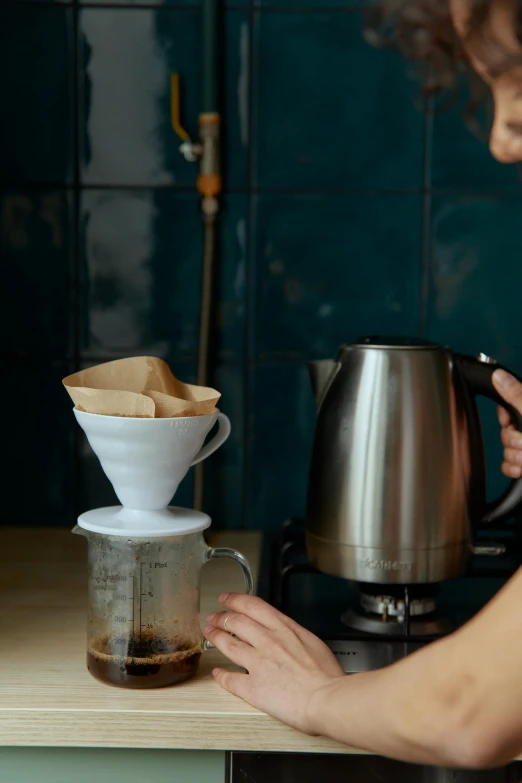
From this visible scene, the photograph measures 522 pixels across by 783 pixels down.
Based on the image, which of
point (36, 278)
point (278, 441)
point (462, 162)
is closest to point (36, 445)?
point (36, 278)

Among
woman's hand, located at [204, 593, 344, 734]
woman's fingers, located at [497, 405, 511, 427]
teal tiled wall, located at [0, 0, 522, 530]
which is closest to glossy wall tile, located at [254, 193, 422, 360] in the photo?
teal tiled wall, located at [0, 0, 522, 530]

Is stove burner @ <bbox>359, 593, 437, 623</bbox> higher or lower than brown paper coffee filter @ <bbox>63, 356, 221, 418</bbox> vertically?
lower

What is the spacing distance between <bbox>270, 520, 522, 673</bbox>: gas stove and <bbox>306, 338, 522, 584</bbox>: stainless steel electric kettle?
5 cm

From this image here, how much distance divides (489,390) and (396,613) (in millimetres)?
242

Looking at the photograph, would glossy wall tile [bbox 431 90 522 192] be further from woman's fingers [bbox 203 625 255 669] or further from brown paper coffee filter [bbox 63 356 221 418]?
woman's fingers [bbox 203 625 255 669]

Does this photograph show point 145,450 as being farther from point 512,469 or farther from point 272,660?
point 512,469

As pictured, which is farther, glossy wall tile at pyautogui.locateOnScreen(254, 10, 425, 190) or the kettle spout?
glossy wall tile at pyautogui.locateOnScreen(254, 10, 425, 190)

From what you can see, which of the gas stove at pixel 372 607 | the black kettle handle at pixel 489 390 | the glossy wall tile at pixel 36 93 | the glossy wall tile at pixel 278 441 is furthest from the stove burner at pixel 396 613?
the glossy wall tile at pixel 36 93

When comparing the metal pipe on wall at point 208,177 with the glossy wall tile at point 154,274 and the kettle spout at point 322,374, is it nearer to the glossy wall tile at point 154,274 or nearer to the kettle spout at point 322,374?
the glossy wall tile at point 154,274

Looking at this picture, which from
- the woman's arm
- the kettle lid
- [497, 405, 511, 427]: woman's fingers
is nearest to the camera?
the woman's arm

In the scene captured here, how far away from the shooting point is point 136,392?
0.81 metres

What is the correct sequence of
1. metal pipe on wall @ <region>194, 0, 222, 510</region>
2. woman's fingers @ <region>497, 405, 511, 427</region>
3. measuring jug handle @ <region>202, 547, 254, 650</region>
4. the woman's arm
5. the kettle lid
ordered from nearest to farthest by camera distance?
1. the woman's arm
2. measuring jug handle @ <region>202, 547, 254, 650</region>
3. the kettle lid
4. woman's fingers @ <region>497, 405, 511, 427</region>
5. metal pipe on wall @ <region>194, 0, 222, 510</region>

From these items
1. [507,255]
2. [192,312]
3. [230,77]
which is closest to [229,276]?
[192,312]

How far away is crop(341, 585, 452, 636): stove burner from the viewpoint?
3.01 feet
